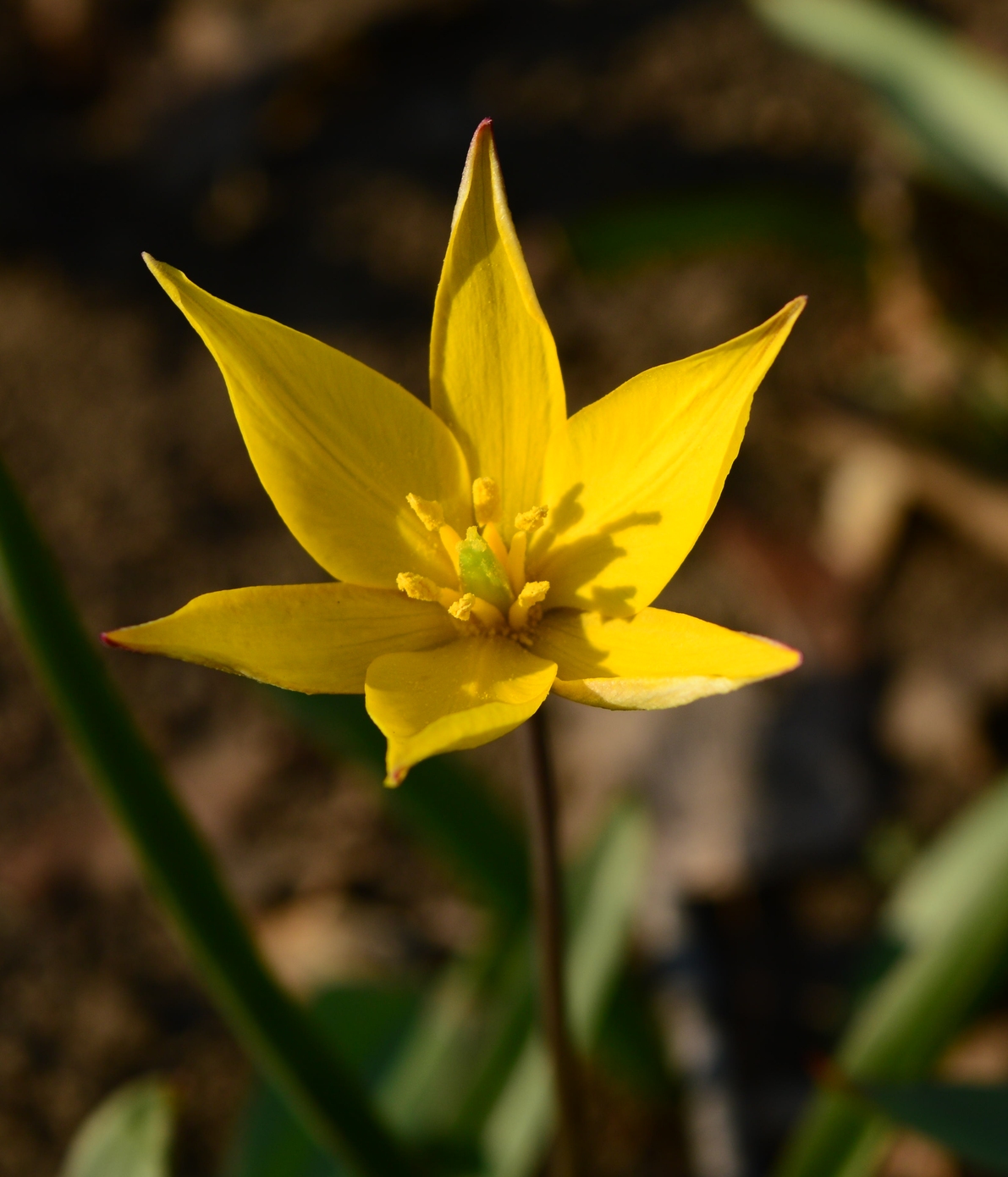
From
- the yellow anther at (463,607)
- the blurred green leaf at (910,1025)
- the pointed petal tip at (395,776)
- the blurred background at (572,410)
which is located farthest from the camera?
the blurred background at (572,410)

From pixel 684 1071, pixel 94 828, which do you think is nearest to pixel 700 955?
pixel 684 1071

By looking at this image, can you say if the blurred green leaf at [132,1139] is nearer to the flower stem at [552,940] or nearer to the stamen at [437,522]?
the flower stem at [552,940]

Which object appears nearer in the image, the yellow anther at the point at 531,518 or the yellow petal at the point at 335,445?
the yellow petal at the point at 335,445

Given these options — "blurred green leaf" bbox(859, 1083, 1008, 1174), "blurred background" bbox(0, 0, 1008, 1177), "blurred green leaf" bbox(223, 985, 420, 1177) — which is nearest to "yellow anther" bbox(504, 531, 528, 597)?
"blurred green leaf" bbox(859, 1083, 1008, 1174)

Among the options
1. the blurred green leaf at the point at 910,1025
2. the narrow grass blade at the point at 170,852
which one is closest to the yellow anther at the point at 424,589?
the narrow grass blade at the point at 170,852

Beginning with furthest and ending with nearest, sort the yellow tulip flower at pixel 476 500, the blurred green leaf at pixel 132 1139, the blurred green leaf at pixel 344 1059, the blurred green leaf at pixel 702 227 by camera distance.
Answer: the blurred green leaf at pixel 702 227 < the blurred green leaf at pixel 344 1059 < the blurred green leaf at pixel 132 1139 < the yellow tulip flower at pixel 476 500

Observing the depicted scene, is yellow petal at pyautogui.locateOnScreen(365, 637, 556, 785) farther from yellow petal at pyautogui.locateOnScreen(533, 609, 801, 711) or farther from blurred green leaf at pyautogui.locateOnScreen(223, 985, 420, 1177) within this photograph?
blurred green leaf at pyautogui.locateOnScreen(223, 985, 420, 1177)
